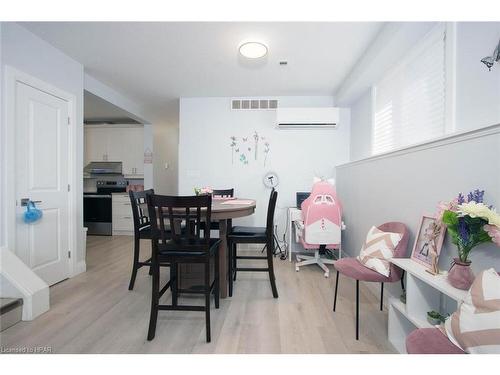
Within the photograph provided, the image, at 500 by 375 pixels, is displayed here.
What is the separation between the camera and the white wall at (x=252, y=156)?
367cm

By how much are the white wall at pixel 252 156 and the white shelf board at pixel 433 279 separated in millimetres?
2351

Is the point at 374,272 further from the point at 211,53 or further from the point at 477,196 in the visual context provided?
the point at 211,53

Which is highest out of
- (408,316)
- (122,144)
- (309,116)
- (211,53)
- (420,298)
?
(211,53)

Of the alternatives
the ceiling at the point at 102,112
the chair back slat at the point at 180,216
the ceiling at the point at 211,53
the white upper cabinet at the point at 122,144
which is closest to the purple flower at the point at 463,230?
the chair back slat at the point at 180,216

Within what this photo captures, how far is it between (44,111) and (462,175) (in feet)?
11.4

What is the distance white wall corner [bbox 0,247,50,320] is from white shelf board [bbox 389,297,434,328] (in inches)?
105

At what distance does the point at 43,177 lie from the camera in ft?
7.47

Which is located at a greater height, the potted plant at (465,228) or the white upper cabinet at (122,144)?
the white upper cabinet at (122,144)

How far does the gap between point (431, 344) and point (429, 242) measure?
1.99ft

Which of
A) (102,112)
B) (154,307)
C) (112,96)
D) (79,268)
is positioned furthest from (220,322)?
(102,112)

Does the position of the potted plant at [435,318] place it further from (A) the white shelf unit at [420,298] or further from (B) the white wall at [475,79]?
(B) the white wall at [475,79]

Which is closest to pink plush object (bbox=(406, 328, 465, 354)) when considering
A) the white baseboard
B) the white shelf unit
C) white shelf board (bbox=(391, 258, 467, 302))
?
white shelf board (bbox=(391, 258, 467, 302))
